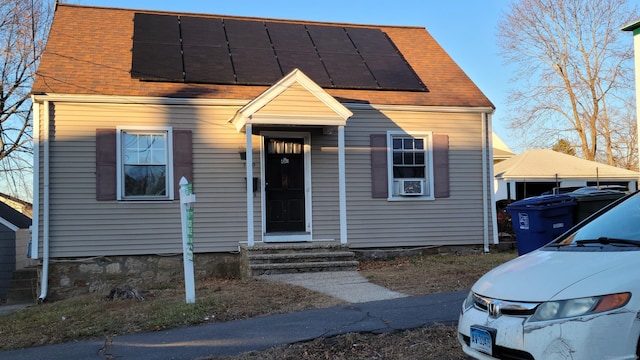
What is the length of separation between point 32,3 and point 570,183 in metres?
21.5

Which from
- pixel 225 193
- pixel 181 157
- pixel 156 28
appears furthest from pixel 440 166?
pixel 156 28

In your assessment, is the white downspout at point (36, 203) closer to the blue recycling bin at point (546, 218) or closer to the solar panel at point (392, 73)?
the solar panel at point (392, 73)

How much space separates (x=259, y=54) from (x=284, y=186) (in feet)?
10.9

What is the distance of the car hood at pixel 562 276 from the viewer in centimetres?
321

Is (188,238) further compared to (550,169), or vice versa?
(550,169)

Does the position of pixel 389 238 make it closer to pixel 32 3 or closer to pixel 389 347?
pixel 389 347

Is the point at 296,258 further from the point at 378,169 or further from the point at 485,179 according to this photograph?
the point at 485,179

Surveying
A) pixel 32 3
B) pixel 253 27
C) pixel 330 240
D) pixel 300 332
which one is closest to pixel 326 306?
pixel 300 332

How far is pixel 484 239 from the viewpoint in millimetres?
12078

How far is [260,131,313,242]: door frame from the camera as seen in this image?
11.0 m

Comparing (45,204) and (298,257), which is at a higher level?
(45,204)

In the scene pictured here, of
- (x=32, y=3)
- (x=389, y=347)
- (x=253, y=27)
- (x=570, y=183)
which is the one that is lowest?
(x=389, y=347)

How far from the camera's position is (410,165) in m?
11.8

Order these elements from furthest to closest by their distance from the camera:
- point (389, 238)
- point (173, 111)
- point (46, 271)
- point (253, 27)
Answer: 1. point (253, 27)
2. point (389, 238)
3. point (173, 111)
4. point (46, 271)
